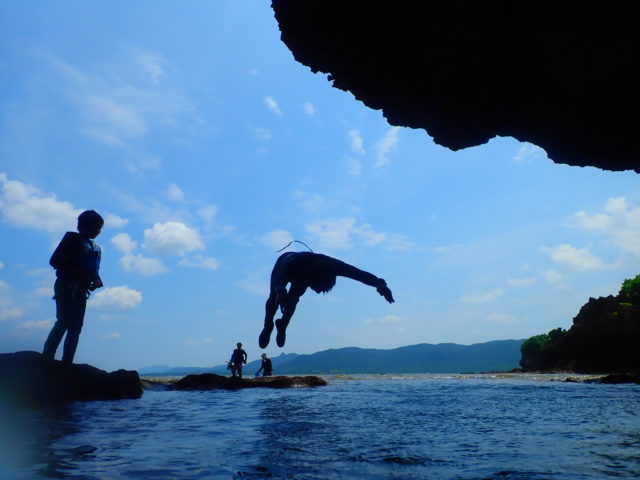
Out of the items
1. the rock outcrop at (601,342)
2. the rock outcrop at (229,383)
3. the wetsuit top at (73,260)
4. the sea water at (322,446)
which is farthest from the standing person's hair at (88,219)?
the rock outcrop at (601,342)

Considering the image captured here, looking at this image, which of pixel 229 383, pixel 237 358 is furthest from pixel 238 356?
pixel 229 383

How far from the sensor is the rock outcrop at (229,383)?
15516mm

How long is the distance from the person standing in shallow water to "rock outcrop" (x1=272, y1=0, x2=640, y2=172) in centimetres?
569

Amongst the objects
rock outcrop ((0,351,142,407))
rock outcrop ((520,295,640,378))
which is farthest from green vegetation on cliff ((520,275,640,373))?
rock outcrop ((0,351,142,407))

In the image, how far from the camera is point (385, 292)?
23.3 ft

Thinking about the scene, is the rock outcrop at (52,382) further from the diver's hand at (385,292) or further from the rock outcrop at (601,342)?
the rock outcrop at (601,342)

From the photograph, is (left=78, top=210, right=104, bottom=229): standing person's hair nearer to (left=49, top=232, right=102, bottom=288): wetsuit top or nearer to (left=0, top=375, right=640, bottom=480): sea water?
(left=49, top=232, right=102, bottom=288): wetsuit top

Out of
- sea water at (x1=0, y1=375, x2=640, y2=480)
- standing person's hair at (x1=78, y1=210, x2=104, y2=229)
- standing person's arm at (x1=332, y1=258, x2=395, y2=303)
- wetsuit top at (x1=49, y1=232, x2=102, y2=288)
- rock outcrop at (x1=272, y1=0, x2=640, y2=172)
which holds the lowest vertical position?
sea water at (x1=0, y1=375, x2=640, y2=480)

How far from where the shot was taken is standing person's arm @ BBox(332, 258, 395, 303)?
6629 millimetres

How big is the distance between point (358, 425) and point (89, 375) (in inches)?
268

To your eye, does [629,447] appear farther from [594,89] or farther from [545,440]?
[594,89]

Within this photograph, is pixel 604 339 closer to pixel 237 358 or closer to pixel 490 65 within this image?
pixel 237 358

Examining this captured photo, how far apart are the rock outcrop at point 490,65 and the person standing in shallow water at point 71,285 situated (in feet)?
18.7

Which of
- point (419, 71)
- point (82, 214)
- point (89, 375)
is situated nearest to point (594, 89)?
point (419, 71)
